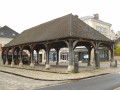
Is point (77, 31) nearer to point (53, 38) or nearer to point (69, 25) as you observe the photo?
point (69, 25)

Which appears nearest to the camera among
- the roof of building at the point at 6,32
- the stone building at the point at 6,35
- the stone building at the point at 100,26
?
the stone building at the point at 100,26

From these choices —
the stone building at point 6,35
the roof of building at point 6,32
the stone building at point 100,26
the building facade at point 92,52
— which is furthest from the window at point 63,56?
the roof of building at point 6,32

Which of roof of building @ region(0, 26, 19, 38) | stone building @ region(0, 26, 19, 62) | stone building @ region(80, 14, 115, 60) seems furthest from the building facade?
roof of building @ region(0, 26, 19, 38)

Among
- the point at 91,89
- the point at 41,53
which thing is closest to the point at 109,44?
the point at 91,89

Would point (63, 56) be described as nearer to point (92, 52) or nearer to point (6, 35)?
point (92, 52)

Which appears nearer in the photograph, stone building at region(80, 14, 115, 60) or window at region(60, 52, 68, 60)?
stone building at region(80, 14, 115, 60)

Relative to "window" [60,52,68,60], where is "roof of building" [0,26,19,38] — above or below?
above

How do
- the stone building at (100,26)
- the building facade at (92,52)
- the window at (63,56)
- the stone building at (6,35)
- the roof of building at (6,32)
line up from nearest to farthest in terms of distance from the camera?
the building facade at (92,52)
the stone building at (100,26)
the stone building at (6,35)
the roof of building at (6,32)
the window at (63,56)

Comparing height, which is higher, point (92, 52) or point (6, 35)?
point (6, 35)

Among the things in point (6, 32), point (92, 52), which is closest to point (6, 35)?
point (6, 32)

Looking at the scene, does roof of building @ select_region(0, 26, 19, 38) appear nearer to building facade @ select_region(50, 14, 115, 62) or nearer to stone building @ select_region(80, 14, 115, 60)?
building facade @ select_region(50, 14, 115, 62)

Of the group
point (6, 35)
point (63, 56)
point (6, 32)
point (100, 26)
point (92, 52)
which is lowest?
point (63, 56)

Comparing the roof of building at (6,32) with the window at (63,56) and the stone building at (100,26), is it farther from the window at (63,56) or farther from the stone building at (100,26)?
the stone building at (100,26)

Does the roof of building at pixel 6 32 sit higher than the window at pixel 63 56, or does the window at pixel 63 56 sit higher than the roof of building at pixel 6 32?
the roof of building at pixel 6 32
